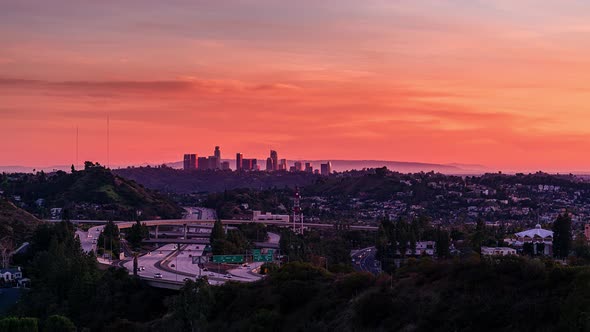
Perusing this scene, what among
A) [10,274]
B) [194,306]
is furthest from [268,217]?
[194,306]

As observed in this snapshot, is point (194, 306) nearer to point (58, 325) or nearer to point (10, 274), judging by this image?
point (58, 325)

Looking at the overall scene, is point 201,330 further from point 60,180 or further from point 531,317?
point 60,180

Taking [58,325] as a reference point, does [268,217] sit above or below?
above

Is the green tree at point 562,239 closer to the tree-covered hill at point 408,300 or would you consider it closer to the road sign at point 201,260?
the tree-covered hill at point 408,300

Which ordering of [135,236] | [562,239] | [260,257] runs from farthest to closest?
[135,236] → [260,257] → [562,239]

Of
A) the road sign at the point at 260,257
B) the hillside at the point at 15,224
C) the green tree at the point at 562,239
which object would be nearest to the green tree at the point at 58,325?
the road sign at the point at 260,257

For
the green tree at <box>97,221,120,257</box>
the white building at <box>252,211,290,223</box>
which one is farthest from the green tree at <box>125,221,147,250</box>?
the white building at <box>252,211,290,223</box>
